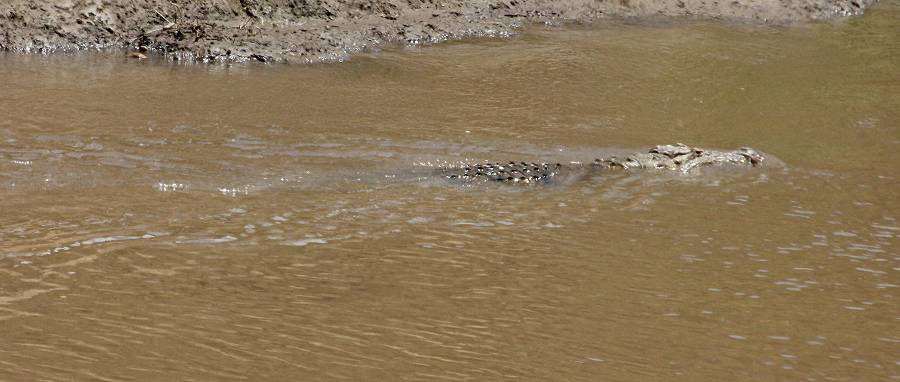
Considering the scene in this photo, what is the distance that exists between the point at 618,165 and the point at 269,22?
498 cm

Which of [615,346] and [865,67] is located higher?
[865,67]

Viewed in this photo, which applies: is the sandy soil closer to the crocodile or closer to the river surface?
the river surface

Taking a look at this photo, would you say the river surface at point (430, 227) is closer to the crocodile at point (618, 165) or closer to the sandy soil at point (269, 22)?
the crocodile at point (618, 165)

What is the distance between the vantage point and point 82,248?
5.71 meters

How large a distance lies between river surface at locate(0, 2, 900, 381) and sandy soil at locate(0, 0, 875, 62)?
1.35ft

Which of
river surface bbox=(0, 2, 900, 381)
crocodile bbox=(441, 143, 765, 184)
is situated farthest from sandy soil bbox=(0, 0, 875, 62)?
crocodile bbox=(441, 143, 765, 184)

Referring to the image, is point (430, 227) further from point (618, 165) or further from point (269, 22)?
point (269, 22)

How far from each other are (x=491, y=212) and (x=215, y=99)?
3.17m

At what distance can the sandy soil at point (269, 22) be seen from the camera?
416 inches

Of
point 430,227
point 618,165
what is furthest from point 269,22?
point 430,227

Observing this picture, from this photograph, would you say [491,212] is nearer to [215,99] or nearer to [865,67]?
[215,99]

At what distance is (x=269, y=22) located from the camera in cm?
1170

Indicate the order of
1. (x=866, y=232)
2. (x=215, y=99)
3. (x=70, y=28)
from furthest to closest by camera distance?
1. (x=70, y=28)
2. (x=215, y=99)
3. (x=866, y=232)

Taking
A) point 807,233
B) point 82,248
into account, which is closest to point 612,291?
point 807,233
